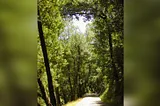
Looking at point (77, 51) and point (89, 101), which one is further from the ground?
point (77, 51)

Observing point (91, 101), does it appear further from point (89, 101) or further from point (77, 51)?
point (77, 51)

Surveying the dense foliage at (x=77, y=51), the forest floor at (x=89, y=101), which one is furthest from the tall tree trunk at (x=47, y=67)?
the forest floor at (x=89, y=101)

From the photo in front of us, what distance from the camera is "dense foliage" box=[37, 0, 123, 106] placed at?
6.97 feet

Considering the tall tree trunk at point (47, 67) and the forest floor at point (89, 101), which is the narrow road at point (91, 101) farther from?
the tall tree trunk at point (47, 67)

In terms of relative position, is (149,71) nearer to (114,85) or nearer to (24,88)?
(114,85)

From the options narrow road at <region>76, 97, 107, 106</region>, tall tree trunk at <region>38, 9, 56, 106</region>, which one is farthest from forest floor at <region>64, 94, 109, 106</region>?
tall tree trunk at <region>38, 9, 56, 106</region>

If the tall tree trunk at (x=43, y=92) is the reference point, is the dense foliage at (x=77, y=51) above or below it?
above

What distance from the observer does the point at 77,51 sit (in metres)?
2.19

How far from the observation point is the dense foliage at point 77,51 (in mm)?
2123

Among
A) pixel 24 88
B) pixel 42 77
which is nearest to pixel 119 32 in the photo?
pixel 42 77

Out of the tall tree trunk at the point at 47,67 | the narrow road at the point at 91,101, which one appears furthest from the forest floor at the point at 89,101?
the tall tree trunk at the point at 47,67

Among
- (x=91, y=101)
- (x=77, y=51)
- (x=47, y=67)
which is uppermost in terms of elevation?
(x=77, y=51)

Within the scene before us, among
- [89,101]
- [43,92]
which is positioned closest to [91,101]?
[89,101]

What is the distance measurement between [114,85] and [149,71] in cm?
32
